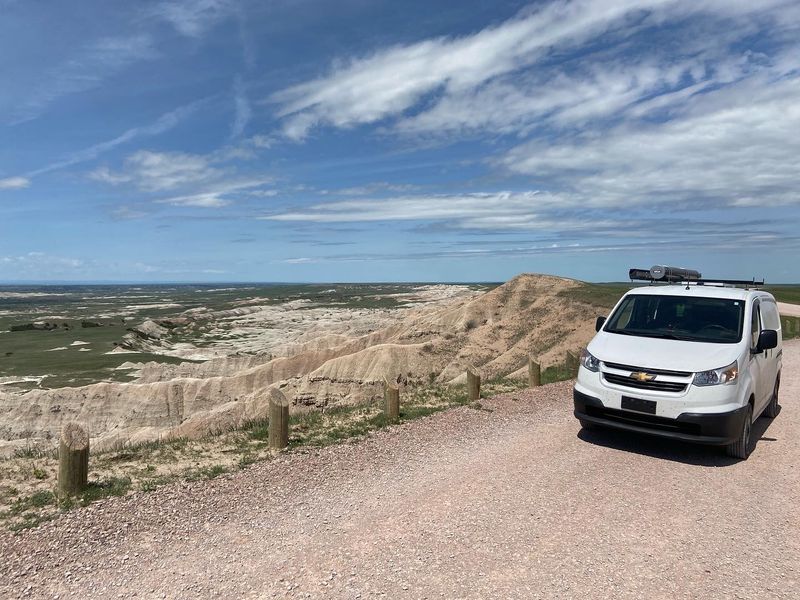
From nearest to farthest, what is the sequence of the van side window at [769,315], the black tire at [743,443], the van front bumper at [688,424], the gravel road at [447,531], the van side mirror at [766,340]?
the gravel road at [447,531] → the van front bumper at [688,424] → the black tire at [743,443] → the van side mirror at [766,340] → the van side window at [769,315]

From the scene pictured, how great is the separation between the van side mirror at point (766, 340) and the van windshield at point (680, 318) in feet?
1.08

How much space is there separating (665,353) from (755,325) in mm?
2019

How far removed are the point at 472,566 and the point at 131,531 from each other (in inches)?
147

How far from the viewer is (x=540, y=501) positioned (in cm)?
642

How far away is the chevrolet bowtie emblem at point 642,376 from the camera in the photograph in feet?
24.8

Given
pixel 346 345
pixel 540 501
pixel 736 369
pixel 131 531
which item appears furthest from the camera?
pixel 346 345

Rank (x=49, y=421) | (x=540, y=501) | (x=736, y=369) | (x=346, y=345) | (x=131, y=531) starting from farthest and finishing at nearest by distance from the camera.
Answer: (x=346, y=345), (x=49, y=421), (x=736, y=369), (x=540, y=501), (x=131, y=531)

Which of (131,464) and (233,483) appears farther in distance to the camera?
(131,464)

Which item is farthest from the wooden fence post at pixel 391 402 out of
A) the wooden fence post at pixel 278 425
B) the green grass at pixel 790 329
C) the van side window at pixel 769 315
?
the green grass at pixel 790 329

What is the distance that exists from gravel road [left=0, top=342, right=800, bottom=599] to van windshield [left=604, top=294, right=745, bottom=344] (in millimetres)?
1835

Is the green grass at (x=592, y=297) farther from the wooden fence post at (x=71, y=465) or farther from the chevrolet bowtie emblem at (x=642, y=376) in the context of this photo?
the wooden fence post at (x=71, y=465)

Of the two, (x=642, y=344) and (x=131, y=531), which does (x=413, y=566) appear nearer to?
(x=131, y=531)

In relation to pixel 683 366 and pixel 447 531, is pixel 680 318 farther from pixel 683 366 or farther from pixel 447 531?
pixel 447 531

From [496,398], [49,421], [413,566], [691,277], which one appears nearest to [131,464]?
[413,566]
